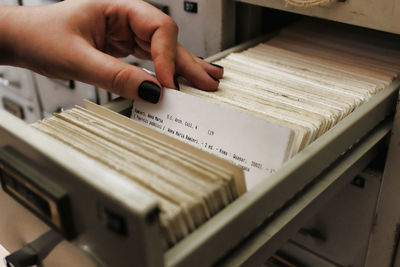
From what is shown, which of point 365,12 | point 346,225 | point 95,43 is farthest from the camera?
point 346,225

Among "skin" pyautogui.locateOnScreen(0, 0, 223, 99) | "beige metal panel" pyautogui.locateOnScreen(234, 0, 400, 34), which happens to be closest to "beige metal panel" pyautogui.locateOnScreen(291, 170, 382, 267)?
"beige metal panel" pyautogui.locateOnScreen(234, 0, 400, 34)

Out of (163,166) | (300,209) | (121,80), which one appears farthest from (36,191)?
(300,209)

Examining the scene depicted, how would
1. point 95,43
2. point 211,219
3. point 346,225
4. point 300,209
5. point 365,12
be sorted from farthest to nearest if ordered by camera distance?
point 346,225 < point 95,43 < point 365,12 < point 300,209 < point 211,219

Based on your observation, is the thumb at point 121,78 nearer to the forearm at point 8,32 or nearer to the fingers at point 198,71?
the fingers at point 198,71

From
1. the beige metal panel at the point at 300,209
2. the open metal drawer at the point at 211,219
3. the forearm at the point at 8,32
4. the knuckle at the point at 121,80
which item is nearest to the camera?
the open metal drawer at the point at 211,219

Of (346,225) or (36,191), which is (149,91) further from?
(346,225)

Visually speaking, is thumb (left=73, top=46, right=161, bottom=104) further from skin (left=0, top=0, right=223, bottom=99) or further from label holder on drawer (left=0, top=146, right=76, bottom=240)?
label holder on drawer (left=0, top=146, right=76, bottom=240)

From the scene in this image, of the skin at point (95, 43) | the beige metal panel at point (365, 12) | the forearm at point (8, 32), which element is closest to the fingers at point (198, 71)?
the skin at point (95, 43)

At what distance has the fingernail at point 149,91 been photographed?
0.71 meters

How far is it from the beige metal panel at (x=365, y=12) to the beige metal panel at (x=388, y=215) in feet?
0.49

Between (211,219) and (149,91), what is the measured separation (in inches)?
11.2

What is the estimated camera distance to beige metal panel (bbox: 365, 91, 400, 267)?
2.83 ft

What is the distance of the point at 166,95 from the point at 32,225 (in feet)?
0.94

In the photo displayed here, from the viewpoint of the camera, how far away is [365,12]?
0.79m
